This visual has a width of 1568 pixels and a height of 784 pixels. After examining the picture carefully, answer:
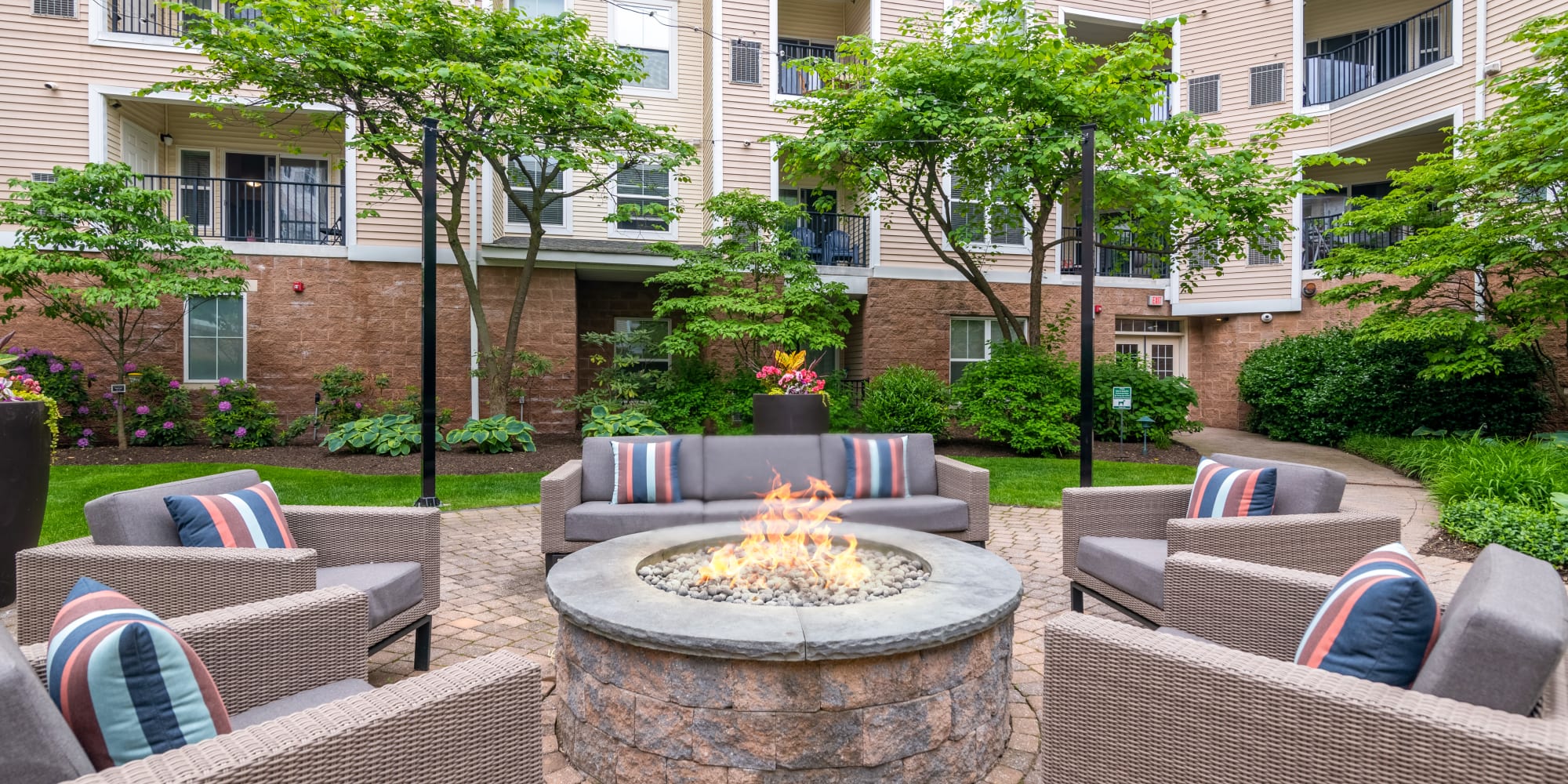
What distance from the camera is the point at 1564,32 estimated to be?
263 inches

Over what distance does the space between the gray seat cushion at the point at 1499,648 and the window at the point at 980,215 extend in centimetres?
985

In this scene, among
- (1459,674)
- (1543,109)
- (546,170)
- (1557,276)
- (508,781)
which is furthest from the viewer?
(546,170)

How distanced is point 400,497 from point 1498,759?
24.1ft

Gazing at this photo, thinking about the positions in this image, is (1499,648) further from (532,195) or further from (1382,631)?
(532,195)

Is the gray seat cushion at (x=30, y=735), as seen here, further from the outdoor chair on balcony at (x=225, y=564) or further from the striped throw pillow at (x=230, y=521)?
the striped throw pillow at (x=230, y=521)

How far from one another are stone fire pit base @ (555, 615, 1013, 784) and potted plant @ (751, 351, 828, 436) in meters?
5.34

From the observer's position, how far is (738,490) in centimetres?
491

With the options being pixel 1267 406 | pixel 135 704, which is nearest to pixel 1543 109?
pixel 1267 406

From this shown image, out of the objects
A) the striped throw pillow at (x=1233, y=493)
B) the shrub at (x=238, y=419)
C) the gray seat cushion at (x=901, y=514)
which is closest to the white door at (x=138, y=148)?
the shrub at (x=238, y=419)

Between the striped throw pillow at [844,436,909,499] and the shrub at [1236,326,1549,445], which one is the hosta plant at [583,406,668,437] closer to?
the striped throw pillow at [844,436,909,499]

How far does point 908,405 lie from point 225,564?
8.82 metres

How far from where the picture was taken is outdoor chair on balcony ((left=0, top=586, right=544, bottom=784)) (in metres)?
1.15

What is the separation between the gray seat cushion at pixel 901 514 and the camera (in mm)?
4531

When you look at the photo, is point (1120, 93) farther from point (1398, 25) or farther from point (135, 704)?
point (135, 704)
